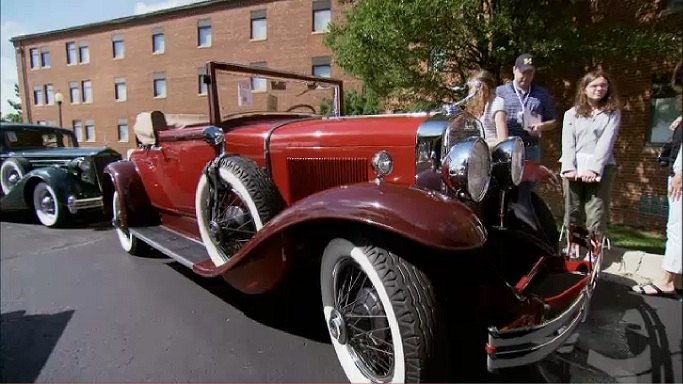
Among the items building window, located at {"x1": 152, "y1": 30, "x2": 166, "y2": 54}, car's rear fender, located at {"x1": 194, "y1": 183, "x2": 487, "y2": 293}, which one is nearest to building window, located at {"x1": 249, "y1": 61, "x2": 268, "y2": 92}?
building window, located at {"x1": 152, "y1": 30, "x2": 166, "y2": 54}

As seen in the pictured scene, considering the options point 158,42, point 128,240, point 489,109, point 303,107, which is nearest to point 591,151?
point 489,109

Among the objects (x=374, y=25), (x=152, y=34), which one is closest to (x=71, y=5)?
(x=152, y=34)

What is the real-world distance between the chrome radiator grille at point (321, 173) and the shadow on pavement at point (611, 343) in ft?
4.69

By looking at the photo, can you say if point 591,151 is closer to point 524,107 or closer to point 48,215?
point 524,107

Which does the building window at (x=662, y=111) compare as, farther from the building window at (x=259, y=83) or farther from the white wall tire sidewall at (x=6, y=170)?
the white wall tire sidewall at (x=6, y=170)

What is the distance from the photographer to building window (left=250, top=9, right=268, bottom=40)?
10.4 feet

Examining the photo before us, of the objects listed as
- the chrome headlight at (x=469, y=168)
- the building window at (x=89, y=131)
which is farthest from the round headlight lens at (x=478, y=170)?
the building window at (x=89, y=131)

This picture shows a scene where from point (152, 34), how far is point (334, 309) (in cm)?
226

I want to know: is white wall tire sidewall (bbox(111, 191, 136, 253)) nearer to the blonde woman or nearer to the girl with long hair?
the blonde woman

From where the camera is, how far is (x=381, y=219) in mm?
1603

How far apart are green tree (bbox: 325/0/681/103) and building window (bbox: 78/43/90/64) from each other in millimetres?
4153

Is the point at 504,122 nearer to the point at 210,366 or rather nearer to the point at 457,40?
the point at 210,366

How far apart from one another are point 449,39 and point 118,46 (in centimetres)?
483

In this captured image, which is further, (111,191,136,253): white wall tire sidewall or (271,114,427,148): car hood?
(111,191,136,253): white wall tire sidewall
